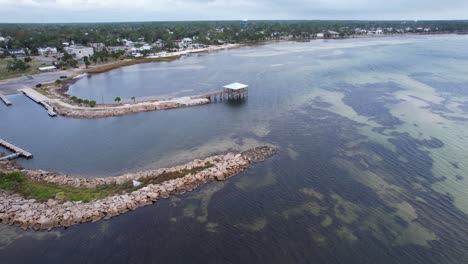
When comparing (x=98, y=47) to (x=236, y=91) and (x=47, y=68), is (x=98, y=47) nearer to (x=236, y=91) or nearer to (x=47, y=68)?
(x=47, y=68)

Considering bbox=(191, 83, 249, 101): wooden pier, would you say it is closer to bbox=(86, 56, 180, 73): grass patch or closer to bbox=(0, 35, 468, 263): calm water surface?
bbox=(0, 35, 468, 263): calm water surface

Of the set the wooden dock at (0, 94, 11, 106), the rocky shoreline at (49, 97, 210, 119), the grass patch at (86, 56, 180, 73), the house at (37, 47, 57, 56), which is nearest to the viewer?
the rocky shoreline at (49, 97, 210, 119)

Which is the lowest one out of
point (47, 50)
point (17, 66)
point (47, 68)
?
point (47, 68)

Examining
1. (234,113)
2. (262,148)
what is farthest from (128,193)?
(234,113)

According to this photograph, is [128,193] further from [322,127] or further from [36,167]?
[322,127]

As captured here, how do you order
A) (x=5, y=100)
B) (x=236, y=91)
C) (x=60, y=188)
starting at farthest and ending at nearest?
(x=236, y=91) → (x=5, y=100) → (x=60, y=188)

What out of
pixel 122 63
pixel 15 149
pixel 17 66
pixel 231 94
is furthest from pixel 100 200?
pixel 122 63

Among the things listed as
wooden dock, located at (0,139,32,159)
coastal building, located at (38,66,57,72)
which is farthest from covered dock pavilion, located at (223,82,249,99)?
coastal building, located at (38,66,57,72)
